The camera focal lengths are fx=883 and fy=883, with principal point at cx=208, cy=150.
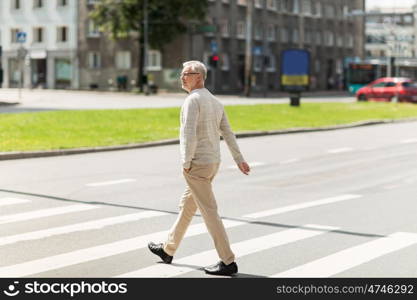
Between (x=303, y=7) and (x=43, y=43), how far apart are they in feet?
84.2

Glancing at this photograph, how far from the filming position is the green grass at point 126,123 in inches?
846

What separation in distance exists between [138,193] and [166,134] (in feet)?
36.8

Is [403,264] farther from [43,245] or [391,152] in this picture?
[391,152]

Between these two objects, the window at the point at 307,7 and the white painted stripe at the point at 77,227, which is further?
the window at the point at 307,7

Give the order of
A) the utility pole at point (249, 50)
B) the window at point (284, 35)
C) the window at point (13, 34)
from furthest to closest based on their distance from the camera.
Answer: the window at point (284, 35)
the window at point (13, 34)
the utility pole at point (249, 50)

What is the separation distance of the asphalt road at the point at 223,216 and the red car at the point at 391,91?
34.5 metres

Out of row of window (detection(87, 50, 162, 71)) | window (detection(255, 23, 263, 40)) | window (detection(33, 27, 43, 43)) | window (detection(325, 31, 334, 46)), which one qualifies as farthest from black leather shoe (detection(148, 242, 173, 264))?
window (detection(325, 31, 334, 46))

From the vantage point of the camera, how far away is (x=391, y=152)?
20984 millimetres

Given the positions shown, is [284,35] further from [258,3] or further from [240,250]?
[240,250]

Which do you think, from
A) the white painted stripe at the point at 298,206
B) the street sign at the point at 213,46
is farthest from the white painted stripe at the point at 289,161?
the street sign at the point at 213,46

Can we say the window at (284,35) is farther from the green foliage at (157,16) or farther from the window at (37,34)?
the window at (37,34)

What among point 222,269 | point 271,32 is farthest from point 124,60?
point 222,269

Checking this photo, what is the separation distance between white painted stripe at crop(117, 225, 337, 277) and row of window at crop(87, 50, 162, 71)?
60.7 meters

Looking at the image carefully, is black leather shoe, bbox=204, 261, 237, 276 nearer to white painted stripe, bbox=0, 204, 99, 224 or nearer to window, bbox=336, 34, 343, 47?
white painted stripe, bbox=0, 204, 99, 224
